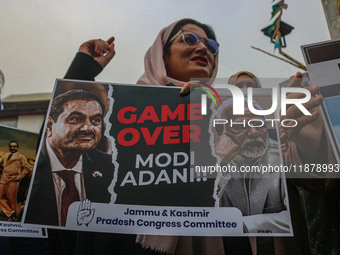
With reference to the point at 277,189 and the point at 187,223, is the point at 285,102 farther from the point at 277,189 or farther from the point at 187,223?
the point at 187,223

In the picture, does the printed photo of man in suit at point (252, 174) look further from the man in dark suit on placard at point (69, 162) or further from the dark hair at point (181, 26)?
the dark hair at point (181, 26)

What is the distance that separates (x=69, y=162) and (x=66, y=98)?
385mm

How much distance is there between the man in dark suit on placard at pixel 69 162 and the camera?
1629 millimetres

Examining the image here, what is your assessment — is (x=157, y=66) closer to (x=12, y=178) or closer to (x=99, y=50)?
(x=99, y=50)

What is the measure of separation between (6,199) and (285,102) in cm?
179

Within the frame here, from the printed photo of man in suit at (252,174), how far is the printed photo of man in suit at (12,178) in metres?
1.30

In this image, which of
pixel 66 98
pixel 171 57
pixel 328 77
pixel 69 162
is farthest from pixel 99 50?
pixel 328 77

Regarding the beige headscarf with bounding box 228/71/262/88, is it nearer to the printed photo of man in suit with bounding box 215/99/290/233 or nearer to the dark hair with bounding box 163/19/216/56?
the printed photo of man in suit with bounding box 215/99/290/233

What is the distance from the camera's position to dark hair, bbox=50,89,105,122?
1.84m

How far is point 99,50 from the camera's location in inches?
94.0

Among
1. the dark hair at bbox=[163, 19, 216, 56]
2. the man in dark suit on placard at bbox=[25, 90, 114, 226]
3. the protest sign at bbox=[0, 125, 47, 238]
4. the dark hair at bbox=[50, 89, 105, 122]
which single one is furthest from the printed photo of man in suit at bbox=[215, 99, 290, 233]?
the protest sign at bbox=[0, 125, 47, 238]

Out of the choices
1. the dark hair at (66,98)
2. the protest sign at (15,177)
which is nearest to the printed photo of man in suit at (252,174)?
the dark hair at (66,98)

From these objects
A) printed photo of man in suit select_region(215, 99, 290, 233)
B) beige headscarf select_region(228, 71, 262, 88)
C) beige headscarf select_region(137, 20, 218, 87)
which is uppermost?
beige headscarf select_region(137, 20, 218, 87)

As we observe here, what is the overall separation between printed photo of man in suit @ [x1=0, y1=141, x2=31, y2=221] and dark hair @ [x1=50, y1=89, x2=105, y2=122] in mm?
574
